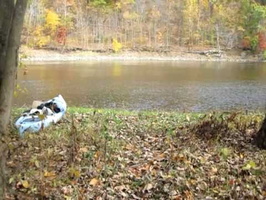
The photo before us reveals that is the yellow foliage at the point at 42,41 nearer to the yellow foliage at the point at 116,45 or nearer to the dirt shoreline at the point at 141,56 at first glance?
the dirt shoreline at the point at 141,56

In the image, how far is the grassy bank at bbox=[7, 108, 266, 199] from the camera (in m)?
3.87

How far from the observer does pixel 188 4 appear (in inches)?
2371

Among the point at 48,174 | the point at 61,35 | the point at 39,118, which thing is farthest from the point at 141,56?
the point at 48,174

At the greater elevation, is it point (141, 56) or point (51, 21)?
point (51, 21)

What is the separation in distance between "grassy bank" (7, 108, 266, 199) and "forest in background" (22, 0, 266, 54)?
46924 mm

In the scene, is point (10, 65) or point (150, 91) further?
point (150, 91)

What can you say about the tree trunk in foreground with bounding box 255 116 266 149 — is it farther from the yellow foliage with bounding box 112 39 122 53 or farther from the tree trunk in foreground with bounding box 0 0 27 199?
the yellow foliage with bounding box 112 39 122 53

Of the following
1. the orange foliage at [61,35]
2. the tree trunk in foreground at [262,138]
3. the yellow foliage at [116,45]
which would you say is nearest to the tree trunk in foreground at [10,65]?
the tree trunk in foreground at [262,138]

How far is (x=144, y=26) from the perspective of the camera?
59.7 meters

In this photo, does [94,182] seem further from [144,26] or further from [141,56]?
[144,26]

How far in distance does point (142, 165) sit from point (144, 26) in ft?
185

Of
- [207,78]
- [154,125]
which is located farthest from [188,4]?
[154,125]

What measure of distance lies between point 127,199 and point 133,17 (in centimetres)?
5779

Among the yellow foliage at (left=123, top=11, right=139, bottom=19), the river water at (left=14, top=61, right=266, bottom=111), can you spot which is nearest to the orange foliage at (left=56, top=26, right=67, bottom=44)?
the yellow foliage at (left=123, top=11, right=139, bottom=19)
